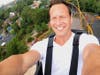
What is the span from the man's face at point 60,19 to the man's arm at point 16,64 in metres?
0.17

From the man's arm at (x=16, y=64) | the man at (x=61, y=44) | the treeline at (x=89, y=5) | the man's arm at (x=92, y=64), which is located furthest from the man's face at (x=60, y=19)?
the treeline at (x=89, y=5)

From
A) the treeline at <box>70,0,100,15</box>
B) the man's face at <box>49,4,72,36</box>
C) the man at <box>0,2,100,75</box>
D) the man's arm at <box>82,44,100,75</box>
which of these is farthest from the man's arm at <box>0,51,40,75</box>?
the treeline at <box>70,0,100,15</box>

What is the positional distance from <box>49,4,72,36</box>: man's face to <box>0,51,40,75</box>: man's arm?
17cm

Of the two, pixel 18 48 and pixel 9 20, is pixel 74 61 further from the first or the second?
pixel 9 20

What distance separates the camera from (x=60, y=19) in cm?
142

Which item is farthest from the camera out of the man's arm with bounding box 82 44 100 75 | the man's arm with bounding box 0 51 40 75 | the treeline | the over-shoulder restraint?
the treeline

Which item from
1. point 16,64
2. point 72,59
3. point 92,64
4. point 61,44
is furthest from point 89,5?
point 92,64

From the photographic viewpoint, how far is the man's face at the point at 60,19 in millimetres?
1421

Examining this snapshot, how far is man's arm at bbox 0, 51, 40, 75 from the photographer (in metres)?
1.17

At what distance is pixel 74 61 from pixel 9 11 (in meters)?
31.8

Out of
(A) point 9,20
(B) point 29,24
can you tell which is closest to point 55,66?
(B) point 29,24

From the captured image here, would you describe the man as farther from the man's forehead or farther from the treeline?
the treeline

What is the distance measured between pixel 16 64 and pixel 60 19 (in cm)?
33

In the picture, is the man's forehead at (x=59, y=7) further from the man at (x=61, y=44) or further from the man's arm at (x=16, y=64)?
the man's arm at (x=16, y=64)
